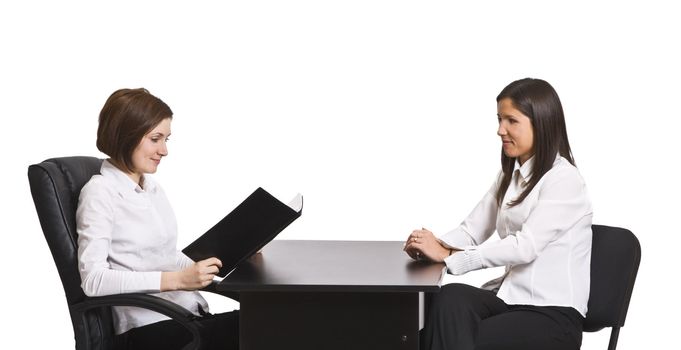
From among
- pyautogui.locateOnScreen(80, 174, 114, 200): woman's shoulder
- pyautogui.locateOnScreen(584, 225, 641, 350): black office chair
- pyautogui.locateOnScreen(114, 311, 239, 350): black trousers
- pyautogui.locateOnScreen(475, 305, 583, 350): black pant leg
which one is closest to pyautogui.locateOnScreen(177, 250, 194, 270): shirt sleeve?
pyautogui.locateOnScreen(114, 311, 239, 350): black trousers

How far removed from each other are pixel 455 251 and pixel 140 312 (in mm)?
1290

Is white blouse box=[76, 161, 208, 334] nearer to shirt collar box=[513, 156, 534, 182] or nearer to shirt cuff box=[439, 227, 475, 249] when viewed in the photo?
shirt cuff box=[439, 227, 475, 249]

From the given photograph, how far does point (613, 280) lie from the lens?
13.6 feet

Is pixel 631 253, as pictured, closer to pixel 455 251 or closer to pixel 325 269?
pixel 455 251

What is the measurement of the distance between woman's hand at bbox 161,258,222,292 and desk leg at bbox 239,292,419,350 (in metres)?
0.15

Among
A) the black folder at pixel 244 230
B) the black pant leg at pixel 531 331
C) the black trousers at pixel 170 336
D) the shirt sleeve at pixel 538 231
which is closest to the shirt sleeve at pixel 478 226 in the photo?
the shirt sleeve at pixel 538 231

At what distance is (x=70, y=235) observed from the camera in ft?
12.7

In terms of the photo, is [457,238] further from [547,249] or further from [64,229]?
[64,229]

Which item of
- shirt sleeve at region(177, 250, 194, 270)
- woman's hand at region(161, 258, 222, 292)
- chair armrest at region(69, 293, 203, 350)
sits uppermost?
woman's hand at region(161, 258, 222, 292)

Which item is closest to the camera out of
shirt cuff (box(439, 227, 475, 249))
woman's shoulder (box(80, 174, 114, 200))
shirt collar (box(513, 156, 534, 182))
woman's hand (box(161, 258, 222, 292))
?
woman's hand (box(161, 258, 222, 292))

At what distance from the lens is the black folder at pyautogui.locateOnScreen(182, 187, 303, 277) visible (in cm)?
373

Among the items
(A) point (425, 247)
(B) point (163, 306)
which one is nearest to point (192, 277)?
(B) point (163, 306)

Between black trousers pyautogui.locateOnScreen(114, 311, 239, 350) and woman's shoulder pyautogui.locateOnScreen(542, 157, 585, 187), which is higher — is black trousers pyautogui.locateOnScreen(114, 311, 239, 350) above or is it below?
below

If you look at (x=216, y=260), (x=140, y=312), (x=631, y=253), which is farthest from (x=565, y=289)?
(x=140, y=312)
